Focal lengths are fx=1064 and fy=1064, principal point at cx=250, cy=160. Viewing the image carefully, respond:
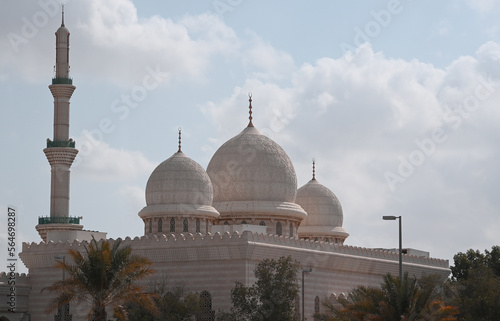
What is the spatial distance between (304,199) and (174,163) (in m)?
12.0

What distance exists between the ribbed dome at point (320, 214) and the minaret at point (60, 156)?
15.0m

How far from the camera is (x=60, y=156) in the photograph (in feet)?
200

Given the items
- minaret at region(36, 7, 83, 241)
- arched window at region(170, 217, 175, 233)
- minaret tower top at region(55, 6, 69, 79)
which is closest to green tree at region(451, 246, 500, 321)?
arched window at region(170, 217, 175, 233)

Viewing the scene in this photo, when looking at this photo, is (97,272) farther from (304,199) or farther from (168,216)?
(304,199)

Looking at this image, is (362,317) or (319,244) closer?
(362,317)

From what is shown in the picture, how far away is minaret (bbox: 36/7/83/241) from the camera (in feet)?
199

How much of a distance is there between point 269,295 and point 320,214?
21668mm

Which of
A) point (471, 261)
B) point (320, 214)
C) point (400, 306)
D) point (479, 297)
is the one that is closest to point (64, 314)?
point (320, 214)

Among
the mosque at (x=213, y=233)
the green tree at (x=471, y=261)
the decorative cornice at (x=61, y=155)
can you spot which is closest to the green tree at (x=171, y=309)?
the mosque at (x=213, y=233)

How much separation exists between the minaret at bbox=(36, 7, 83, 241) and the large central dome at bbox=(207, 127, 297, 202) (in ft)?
27.3

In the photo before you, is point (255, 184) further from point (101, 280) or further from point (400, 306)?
point (400, 306)

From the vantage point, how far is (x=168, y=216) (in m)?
57.9

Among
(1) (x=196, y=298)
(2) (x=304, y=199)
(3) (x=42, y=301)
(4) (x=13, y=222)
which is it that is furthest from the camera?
(2) (x=304, y=199)

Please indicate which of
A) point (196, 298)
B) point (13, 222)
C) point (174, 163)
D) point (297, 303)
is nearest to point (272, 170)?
point (174, 163)
